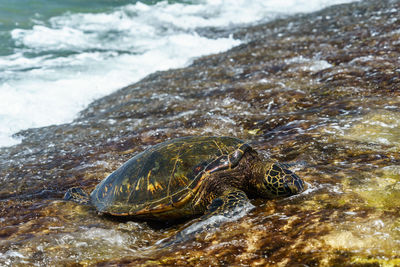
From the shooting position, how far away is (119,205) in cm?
363

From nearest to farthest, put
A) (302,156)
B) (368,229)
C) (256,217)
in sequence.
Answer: (368,229) < (256,217) < (302,156)

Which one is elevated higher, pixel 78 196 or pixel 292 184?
pixel 292 184

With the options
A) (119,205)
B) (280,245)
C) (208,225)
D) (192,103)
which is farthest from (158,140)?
(280,245)

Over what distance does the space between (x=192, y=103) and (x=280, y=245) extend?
5397 mm

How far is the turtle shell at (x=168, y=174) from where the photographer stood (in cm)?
339

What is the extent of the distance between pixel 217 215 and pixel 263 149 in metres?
1.91

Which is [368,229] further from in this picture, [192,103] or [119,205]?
[192,103]

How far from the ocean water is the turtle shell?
18.0 ft

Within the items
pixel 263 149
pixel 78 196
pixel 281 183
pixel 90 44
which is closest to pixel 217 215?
pixel 281 183

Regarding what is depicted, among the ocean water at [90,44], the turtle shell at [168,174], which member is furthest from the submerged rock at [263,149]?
the ocean water at [90,44]

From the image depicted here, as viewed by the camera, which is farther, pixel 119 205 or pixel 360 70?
pixel 360 70

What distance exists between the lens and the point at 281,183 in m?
3.16

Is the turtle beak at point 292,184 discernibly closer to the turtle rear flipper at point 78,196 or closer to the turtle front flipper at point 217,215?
the turtle front flipper at point 217,215

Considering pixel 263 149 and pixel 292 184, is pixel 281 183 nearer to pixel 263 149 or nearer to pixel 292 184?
pixel 292 184
